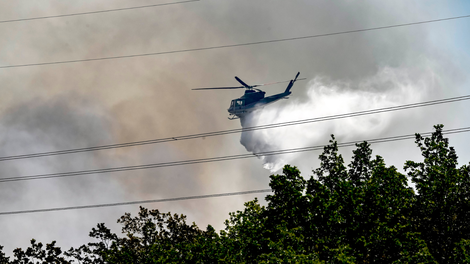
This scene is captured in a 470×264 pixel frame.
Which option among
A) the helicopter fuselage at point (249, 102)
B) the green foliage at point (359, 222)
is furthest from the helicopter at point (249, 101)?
the green foliage at point (359, 222)

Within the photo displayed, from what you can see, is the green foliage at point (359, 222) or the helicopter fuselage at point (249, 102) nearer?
the green foliage at point (359, 222)

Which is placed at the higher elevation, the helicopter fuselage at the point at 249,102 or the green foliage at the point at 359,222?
the helicopter fuselage at the point at 249,102

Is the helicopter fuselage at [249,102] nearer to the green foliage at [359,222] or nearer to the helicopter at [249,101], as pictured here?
the helicopter at [249,101]

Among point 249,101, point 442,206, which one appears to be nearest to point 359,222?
point 442,206

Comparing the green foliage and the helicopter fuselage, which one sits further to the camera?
the helicopter fuselage

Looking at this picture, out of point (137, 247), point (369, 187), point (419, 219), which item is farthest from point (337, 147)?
point (137, 247)

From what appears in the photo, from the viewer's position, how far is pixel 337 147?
1743 inches

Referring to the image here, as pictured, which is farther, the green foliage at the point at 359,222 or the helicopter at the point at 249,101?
the helicopter at the point at 249,101

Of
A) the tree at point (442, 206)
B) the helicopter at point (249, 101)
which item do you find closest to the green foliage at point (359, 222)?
the tree at point (442, 206)

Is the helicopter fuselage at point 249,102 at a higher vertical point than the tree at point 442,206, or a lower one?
higher

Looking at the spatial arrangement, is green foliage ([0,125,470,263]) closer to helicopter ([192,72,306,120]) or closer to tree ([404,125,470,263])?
tree ([404,125,470,263])

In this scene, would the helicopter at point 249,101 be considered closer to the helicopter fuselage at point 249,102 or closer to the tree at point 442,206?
the helicopter fuselage at point 249,102

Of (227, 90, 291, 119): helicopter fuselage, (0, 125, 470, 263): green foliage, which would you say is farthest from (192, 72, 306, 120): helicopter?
(0, 125, 470, 263): green foliage

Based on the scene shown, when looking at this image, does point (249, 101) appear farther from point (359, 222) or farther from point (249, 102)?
point (359, 222)
